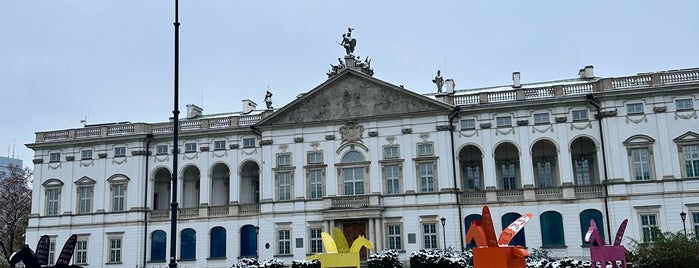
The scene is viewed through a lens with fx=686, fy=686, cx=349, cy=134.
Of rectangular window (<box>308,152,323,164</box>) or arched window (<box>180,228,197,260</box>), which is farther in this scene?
arched window (<box>180,228,197,260</box>)

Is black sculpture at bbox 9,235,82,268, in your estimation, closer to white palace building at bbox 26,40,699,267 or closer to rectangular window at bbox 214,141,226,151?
white palace building at bbox 26,40,699,267

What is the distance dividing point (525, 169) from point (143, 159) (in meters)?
28.3

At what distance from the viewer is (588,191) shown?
43.9 metres

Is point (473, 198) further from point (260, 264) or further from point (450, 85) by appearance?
point (260, 264)

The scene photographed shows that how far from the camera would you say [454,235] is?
45.0 m

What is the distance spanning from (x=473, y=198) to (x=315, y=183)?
437 inches

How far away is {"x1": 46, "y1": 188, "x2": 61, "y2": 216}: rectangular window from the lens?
53562 mm

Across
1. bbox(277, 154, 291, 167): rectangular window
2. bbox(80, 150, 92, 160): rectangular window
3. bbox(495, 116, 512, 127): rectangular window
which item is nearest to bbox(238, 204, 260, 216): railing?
bbox(277, 154, 291, 167): rectangular window

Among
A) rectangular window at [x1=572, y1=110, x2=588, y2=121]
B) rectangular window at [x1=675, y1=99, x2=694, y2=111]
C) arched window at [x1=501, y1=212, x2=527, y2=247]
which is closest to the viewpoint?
rectangular window at [x1=675, y1=99, x2=694, y2=111]

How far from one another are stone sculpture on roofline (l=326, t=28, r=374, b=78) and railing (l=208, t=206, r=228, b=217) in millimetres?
12495

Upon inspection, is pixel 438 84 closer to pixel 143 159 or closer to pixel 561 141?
pixel 561 141

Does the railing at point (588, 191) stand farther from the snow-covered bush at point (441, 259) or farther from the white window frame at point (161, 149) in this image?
the white window frame at point (161, 149)

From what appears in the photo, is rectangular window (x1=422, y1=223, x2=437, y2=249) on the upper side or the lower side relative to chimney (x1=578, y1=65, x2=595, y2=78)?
lower

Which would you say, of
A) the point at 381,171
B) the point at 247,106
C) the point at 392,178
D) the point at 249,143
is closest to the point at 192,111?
the point at 247,106
